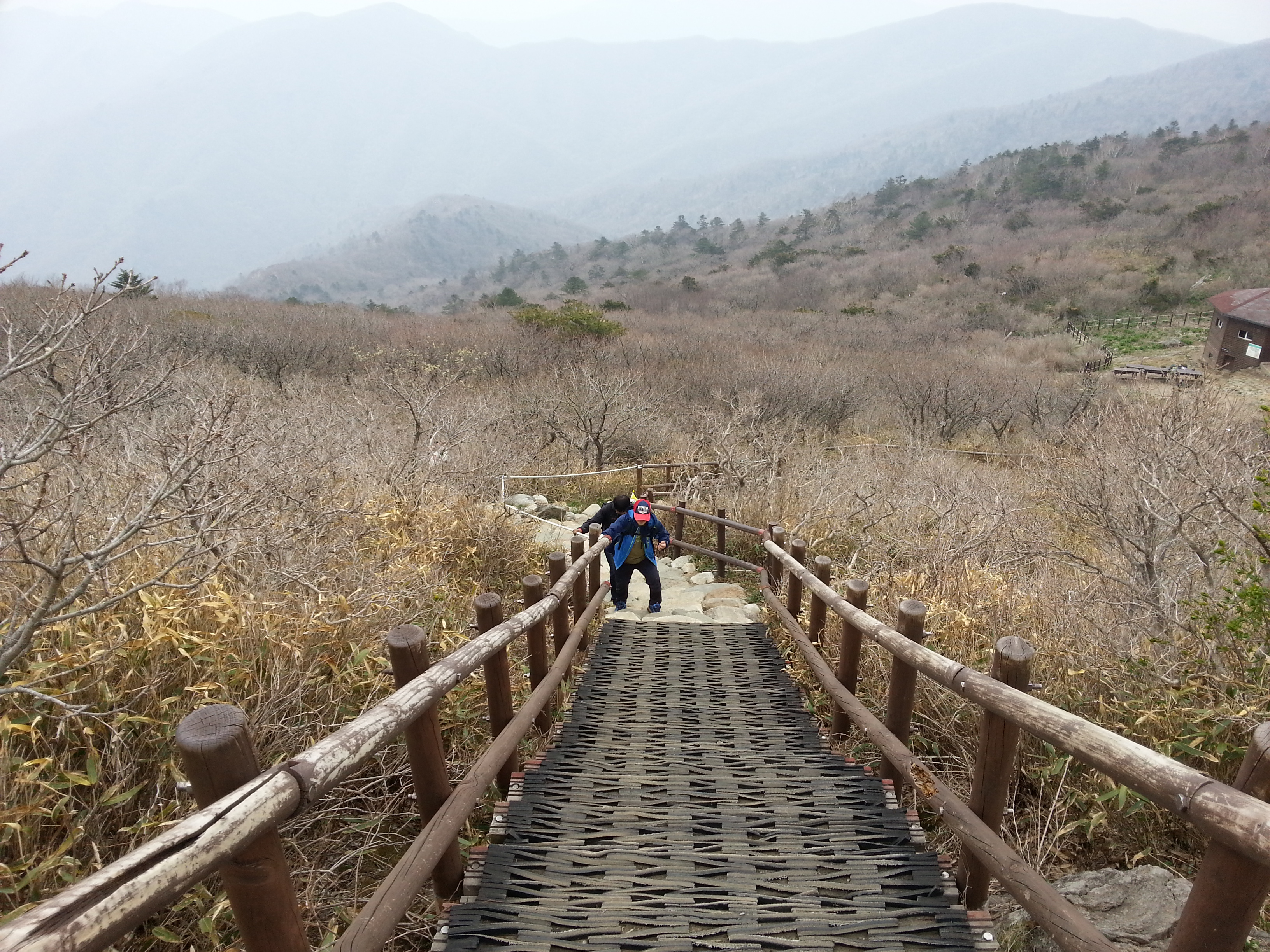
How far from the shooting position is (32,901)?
76.8 inches

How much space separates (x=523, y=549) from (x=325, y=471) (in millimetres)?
2326

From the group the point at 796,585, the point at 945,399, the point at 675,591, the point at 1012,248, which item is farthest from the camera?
the point at 1012,248

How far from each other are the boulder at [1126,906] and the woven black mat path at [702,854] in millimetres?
317

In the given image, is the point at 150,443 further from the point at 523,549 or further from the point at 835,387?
the point at 835,387

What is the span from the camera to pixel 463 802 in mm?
2145

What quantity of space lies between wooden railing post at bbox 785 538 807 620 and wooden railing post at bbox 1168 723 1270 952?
12.7ft

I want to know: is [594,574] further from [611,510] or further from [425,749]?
[425,749]

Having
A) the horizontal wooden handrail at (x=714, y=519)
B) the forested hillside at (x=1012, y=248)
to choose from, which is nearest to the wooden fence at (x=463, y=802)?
the horizontal wooden handrail at (x=714, y=519)

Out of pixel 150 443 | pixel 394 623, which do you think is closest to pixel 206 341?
pixel 150 443

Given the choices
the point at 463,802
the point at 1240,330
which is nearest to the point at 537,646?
the point at 463,802

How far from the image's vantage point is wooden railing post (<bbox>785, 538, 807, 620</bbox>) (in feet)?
17.3

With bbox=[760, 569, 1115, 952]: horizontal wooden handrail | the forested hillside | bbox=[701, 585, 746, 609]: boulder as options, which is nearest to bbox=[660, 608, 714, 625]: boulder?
bbox=[701, 585, 746, 609]: boulder

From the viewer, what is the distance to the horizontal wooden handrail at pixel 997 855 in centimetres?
158

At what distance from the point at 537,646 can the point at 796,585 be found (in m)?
2.60
